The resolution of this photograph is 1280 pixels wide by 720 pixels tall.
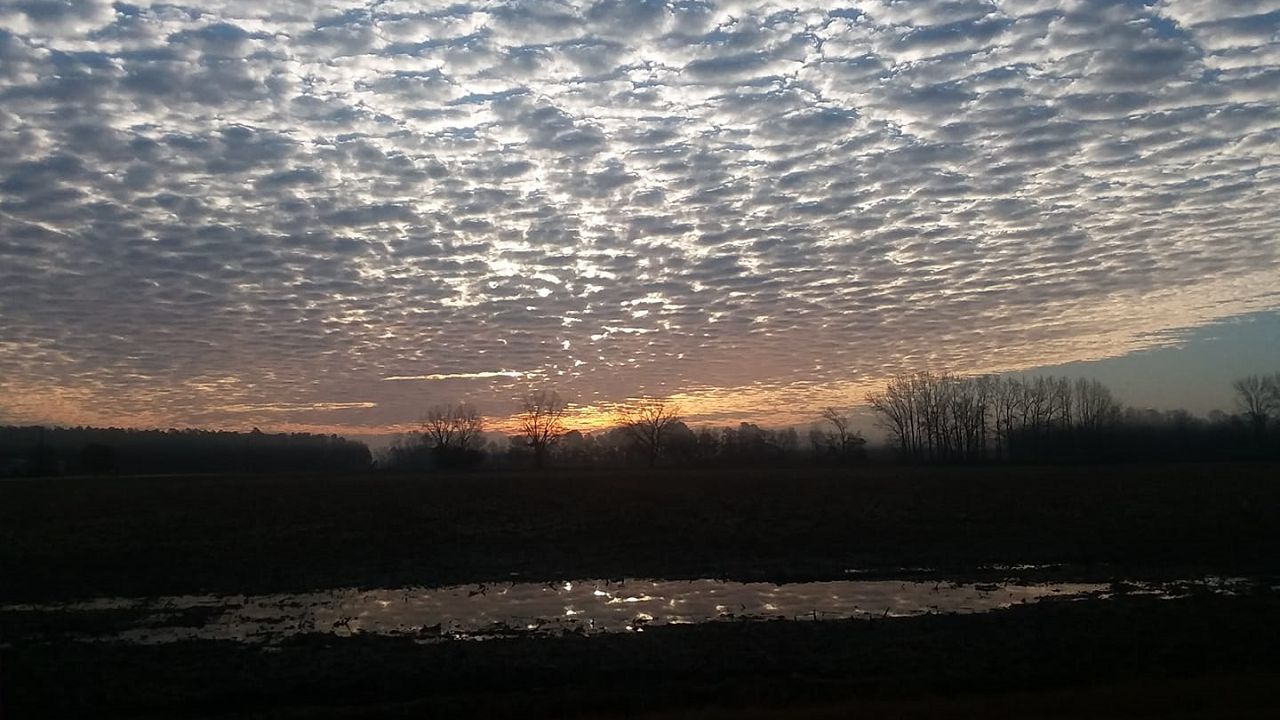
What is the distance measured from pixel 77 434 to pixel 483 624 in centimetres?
21448

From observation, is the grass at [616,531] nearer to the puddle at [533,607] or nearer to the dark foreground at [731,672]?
the puddle at [533,607]

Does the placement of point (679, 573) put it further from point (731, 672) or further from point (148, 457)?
point (148, 457)

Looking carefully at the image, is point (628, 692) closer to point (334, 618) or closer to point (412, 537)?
point (334, 618)

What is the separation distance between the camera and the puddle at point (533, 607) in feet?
62.5

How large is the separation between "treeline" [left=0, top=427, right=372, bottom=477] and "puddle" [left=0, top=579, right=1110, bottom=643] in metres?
64.8

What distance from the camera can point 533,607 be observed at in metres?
22.0

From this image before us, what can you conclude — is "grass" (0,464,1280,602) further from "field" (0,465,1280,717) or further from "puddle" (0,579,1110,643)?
"puddle" (0,579,1110,643)

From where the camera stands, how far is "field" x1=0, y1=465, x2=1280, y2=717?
12.9 metres

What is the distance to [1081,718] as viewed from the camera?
11.1 metres

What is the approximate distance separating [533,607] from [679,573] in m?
6.76

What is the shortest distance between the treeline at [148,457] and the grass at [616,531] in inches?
1796

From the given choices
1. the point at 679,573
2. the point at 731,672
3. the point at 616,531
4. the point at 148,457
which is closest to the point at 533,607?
the point at 679,573

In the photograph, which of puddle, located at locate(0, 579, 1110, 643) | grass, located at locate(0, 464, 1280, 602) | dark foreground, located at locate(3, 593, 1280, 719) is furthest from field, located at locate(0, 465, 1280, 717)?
puddle, located at locate(0, 579, 1110, 643)

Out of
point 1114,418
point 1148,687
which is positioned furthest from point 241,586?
point 1114,418
